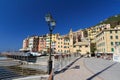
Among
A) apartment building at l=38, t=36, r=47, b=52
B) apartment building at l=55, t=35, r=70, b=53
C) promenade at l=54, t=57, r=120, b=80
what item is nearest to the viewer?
promenade at l=54, t=57, r=120, b=80

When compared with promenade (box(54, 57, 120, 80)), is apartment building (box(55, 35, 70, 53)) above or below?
above

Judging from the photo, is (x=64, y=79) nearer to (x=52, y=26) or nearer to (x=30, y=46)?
(x=52, y=26)

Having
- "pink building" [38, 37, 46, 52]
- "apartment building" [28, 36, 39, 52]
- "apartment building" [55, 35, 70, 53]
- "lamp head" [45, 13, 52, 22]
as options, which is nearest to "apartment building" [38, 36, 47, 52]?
"pink building" [38, 37, 46, 52]

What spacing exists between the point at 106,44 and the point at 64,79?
192 ft

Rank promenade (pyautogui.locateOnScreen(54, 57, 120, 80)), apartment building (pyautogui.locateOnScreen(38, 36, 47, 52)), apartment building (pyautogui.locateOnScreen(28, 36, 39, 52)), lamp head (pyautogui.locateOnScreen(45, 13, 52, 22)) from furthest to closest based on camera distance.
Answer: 1. apartment building (pyautogui.locateOnScreen(28, 36, 39, 52))
2. apartment building (pyautogui.locateOnScreen(38, 36, 47, 52))
3. lamp head (pyautogui.locateOnScreen(45, 13, 52, 22))
4. promenade (pyautogui.locateOnScreen(54, 57, 120, 80))

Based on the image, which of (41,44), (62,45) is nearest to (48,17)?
(62,45)

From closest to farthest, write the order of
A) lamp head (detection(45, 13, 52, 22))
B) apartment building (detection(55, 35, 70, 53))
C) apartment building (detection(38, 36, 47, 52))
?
lamp head (detection(45, 13, 52, 22)) < apartment building (detection(55, 35, 70, 53)) < apartment building (detection(38, 36, 47, 52))

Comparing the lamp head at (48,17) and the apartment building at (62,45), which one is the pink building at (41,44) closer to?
the apartment building at (62,45)

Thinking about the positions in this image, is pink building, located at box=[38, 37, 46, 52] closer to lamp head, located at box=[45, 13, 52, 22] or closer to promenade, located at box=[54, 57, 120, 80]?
promenade, located at box=[54, 57, 120, 80]

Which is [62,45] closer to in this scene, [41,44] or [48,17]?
[41,44]

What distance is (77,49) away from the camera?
335ft

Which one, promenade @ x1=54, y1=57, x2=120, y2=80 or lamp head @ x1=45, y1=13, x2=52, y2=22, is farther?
lamp head @ x1=45, y1=13, x2=52, y2=22

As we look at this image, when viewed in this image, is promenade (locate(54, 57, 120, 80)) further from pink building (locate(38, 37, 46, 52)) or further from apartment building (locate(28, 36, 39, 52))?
apartment building (locate(28, 36, 39, 52))

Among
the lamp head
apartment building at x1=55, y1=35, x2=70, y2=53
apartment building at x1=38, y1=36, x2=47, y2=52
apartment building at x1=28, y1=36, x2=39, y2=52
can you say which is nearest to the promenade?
the lamp head
